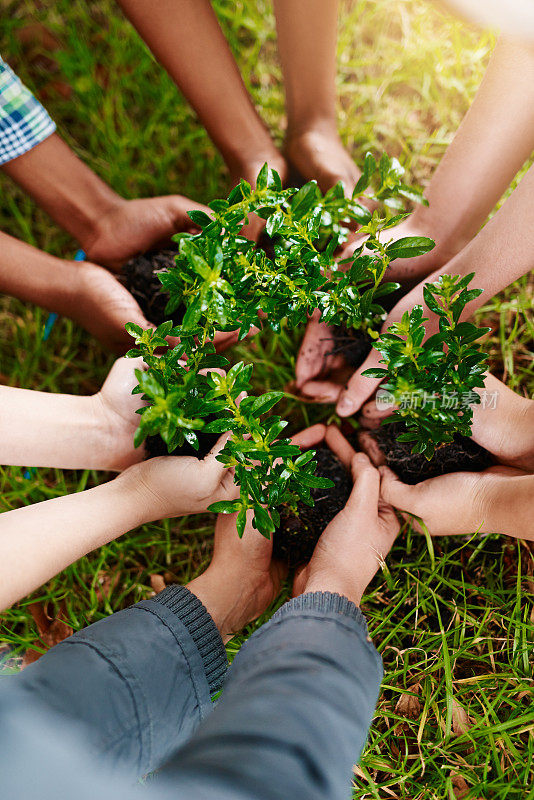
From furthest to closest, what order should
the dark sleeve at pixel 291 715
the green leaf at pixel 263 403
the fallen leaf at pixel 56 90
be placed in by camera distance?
the fallen leaf at pixel 56 90
the green leaf at pixel 263 403
the dark sleeve at pixel 291 715

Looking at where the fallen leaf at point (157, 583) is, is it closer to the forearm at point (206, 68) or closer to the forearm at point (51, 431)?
the forearm at point (51, 431)

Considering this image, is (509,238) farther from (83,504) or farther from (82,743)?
(82,743)

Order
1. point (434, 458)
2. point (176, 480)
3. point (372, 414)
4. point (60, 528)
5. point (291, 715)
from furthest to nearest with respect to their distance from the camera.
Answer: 1. point (372, 414)
2. point (434, 458)
3. point (176, 480)
4. point (60, 528)
5. point (291, 715)

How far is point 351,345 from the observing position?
5.42 ft

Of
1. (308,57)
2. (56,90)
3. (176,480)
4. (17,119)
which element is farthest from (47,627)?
(56,90)

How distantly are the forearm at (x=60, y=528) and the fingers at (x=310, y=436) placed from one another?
474 mm

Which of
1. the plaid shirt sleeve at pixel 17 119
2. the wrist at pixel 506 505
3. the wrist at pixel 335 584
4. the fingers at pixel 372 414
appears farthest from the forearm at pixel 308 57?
the wrist at pixel 335 584

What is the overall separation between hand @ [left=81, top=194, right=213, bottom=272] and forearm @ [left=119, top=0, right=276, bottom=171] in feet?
0.82

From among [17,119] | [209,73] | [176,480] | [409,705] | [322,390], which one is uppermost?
[17,119]

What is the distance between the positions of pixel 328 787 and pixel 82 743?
1.52 ft

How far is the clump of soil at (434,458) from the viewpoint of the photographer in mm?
1498

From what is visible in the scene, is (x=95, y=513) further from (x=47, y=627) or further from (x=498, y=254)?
(x=498, y=254)

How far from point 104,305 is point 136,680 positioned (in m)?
1.05

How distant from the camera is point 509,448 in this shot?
1453 millimetres
